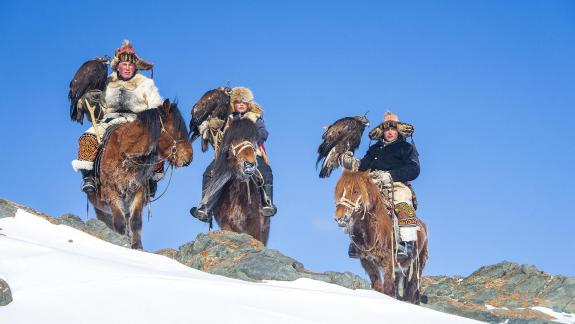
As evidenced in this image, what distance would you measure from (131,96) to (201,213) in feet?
8.07

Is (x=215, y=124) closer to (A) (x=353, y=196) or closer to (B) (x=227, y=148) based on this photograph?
(B) (x=227, y=148)

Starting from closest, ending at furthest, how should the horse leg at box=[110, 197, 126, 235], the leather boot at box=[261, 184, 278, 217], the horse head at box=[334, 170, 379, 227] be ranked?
the horse head at box=[334, 170, 379, 227] → the horse leg at box=[110, 197, 126, 235] → the leather boot at box=[261, 184, 278, 217]

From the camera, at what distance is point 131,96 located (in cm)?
1689

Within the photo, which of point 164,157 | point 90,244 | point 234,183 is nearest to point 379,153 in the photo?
point 234,183

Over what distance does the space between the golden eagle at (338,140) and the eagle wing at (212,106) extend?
2137 mm

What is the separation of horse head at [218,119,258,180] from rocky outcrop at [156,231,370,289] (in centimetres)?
154

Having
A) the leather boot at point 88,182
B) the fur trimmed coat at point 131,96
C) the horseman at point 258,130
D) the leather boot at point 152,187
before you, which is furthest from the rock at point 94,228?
the fur trimmed coat at point 131,96

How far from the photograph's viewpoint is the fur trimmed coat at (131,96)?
55.3ft

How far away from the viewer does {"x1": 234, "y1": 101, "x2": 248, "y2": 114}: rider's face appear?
56.6 feet

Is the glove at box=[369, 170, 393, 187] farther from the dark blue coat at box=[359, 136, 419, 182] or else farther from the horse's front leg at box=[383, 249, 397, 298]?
the horse's front leg at box=[383, 249, 397, 298]

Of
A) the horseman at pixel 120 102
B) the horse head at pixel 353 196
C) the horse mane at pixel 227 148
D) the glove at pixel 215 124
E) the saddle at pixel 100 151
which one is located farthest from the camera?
the glove at pixel 215 124

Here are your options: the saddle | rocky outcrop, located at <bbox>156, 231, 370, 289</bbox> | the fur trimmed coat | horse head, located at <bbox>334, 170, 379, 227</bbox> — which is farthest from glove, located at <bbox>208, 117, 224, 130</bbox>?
horse head, located at <bbox>334, 170, 379, 227</bbox>

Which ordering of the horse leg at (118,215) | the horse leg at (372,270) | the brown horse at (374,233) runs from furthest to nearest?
the horse leg at (118,215)
the horse leg at (372,270)
the brown horse at (374,233)

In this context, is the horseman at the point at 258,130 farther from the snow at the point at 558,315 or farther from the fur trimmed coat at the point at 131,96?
the snow at the point at 558,315
